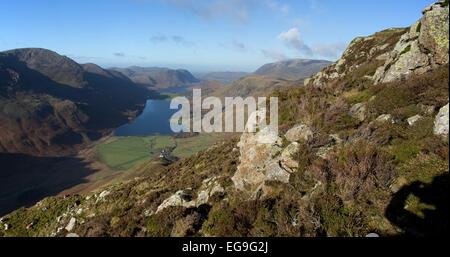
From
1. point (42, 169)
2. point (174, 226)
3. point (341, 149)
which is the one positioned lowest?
point (42, 169)

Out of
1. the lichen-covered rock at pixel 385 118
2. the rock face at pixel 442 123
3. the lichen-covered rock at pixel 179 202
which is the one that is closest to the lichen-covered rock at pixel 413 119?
the lichen-covered rock at pixel 385 118

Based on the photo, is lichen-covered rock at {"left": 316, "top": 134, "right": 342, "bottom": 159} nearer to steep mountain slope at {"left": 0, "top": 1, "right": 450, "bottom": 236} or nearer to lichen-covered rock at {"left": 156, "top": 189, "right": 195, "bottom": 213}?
steep mountain slope at {"left": 0, "top": 1, "right": 450, "bottom": 236}

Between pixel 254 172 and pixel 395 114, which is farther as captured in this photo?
pixel 254 172

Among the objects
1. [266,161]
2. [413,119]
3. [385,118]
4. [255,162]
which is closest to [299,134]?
[266,161]

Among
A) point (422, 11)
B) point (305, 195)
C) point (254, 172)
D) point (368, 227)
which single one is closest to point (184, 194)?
point (254, 172)
